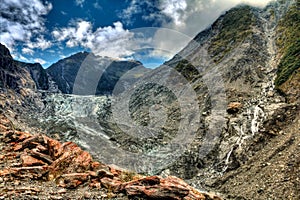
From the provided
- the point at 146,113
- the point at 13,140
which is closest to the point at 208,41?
the point at 146,113

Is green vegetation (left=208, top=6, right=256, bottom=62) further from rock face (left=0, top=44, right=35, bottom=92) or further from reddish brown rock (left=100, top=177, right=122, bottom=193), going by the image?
rock face (left=0, top=44, right=35, bottom=92)

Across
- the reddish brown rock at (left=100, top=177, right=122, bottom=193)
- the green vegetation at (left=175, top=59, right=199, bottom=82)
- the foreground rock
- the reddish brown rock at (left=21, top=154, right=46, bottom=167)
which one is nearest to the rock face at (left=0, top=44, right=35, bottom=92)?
the green vegetation at (left=175, top=59, right=199, bottom=82)

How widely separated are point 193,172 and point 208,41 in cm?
7091

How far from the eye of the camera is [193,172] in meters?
36.9

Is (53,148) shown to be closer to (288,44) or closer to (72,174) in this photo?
(72,174)

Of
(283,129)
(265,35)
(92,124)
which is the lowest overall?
(283,129)

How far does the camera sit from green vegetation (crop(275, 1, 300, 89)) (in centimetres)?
4708

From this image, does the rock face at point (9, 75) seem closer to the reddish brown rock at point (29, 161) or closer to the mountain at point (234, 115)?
the mountain at point (234, 115)

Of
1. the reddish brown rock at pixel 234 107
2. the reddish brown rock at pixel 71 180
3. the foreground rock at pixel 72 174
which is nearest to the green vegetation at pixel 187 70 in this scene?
the reddish brown rock at pixel 234 107

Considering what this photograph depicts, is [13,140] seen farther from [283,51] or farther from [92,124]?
[283,51]

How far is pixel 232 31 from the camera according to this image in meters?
91.0

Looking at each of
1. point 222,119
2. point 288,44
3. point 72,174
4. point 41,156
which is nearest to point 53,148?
point 41,156

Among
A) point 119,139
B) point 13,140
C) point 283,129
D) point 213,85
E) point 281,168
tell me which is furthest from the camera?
point 213,85

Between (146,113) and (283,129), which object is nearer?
(283,129)
